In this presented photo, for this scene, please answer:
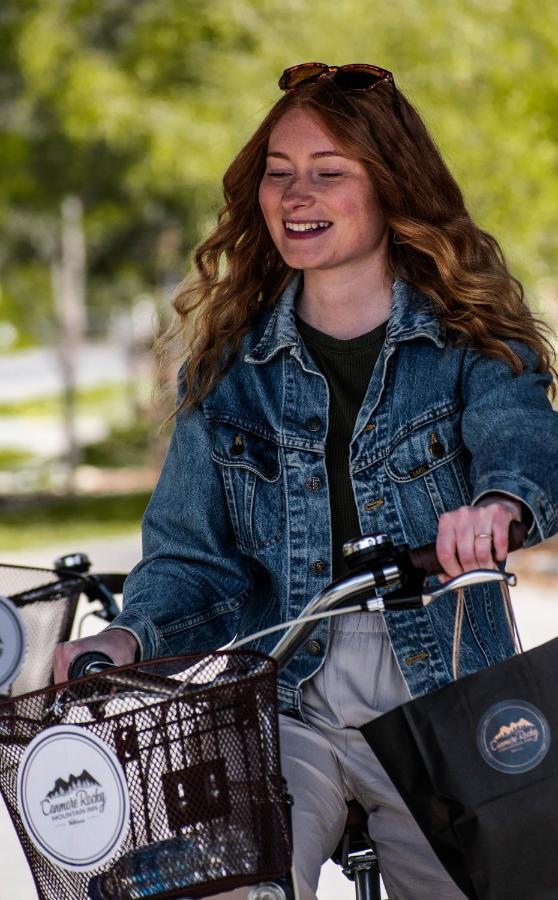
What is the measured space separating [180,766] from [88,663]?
385mm

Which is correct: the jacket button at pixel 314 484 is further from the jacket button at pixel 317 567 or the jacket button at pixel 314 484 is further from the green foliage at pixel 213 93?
the green foliage at pixel 213 93

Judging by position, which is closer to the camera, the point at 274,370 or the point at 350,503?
the point at 350,503

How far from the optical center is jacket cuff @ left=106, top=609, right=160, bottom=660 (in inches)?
107

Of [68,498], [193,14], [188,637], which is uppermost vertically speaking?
[193,14]

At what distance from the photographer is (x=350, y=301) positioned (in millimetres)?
3146

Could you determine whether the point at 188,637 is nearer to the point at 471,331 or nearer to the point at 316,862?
the point at 316,862

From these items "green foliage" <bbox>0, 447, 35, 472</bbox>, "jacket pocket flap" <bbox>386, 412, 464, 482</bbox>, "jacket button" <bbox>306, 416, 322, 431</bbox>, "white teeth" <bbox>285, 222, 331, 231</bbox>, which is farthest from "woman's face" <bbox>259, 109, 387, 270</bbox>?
"green foliage" <bbox>0, 447, 35, 472</bbox>

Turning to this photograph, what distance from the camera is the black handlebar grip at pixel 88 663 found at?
2416 mm

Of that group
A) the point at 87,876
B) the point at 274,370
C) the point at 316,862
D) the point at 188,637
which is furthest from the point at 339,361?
the point at 87,876

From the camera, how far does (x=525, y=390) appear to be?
2879mm

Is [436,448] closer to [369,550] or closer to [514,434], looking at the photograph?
[514,434]

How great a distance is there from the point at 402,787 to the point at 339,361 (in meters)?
1.07

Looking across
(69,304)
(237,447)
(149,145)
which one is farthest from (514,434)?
(69,304)

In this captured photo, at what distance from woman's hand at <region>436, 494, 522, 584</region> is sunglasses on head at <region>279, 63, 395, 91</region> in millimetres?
1158
